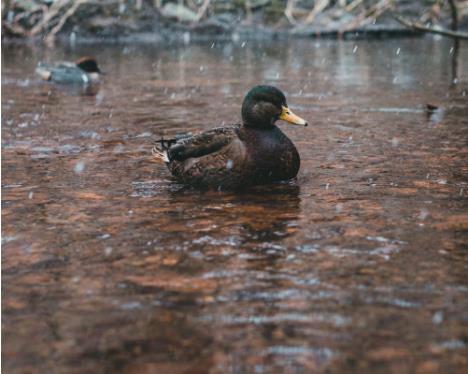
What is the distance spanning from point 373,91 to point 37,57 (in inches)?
475

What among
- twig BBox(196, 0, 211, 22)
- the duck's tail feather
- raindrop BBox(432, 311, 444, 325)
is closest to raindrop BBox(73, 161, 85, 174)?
the duck's tail feather

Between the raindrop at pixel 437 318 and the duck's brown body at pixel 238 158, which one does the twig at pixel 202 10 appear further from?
the raindrop at pixel 437 318

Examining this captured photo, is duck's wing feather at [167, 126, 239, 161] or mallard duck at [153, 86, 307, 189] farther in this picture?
duck's wing feather at [167, 126, 239, 161]

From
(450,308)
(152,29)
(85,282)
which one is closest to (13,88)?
(85,282)

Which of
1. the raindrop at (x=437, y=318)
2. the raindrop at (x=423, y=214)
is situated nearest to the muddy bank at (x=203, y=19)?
the raindrop at (x=423, y=214)

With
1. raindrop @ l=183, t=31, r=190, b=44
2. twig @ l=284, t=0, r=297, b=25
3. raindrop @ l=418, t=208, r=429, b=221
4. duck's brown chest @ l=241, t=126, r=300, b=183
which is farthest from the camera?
twig @ l=284, t=0, r=297, b=25

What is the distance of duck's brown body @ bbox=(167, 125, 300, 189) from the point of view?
6023 mm

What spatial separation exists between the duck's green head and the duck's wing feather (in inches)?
6.4

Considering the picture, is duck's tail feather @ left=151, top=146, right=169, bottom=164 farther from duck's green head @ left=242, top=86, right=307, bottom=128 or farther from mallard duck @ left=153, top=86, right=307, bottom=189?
duck's green head @ left=242, top=86, right=307, bottom=128

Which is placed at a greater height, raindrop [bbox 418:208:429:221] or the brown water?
raindrop [bbox 418:208:429:221]

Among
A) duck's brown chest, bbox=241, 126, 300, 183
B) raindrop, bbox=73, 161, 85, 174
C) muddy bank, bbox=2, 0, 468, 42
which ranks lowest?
raindrop, bbox=73, 161, 85, 174

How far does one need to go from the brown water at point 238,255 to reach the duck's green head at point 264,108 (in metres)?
0.57

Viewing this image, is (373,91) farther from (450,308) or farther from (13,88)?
(450,308)

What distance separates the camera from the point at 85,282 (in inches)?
165
